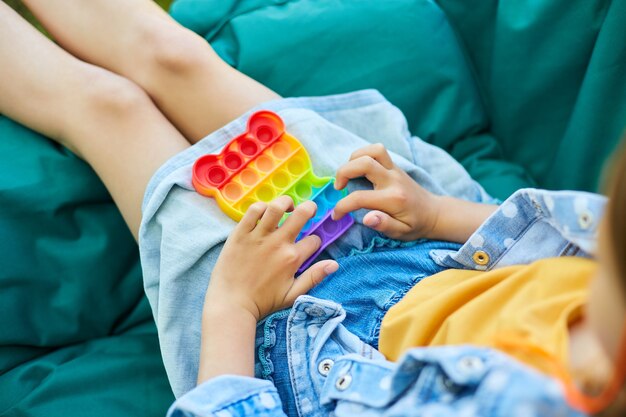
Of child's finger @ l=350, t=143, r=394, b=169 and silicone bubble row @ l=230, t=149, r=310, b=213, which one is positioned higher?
child's finger @ l=350, t=143, r=394, b=169

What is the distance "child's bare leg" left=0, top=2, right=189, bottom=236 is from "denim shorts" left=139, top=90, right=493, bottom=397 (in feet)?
0.16

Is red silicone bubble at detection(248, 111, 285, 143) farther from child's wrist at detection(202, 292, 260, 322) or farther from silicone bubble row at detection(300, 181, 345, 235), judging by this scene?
child's wrist at detection(202, 292, 260, 322)

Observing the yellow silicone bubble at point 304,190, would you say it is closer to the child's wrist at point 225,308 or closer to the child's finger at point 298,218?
the child's finger at point 298,218

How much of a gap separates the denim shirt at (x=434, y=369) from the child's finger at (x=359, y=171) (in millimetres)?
118

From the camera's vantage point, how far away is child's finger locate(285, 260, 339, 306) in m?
0.79

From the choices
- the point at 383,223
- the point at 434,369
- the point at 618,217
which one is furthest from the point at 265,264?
the point at 618,217

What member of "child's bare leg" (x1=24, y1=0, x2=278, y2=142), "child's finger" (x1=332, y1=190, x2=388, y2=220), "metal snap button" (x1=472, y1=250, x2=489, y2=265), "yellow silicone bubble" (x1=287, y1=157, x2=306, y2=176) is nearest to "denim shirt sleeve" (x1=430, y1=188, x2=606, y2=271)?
"metal snap button" (x1=472, y1=250, x2=489, y2=265)

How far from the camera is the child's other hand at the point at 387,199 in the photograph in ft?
2.61

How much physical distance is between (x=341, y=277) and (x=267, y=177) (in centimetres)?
16

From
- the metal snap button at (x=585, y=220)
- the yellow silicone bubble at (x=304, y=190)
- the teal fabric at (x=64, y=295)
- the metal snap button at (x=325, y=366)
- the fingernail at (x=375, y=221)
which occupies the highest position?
the metal snap button at (x=585, y=220)

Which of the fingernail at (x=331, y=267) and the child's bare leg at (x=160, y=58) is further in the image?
the child's bare leg at (x=160, y=58)

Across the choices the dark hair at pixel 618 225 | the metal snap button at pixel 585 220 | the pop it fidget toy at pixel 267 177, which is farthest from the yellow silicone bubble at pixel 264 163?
the dark hair at pixel 618 225

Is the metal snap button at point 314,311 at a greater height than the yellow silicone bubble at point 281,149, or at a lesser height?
lesser

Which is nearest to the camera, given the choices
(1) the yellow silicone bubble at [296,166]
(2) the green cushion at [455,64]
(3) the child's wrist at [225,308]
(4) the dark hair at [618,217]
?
(4) the dark hair at [618,217]
